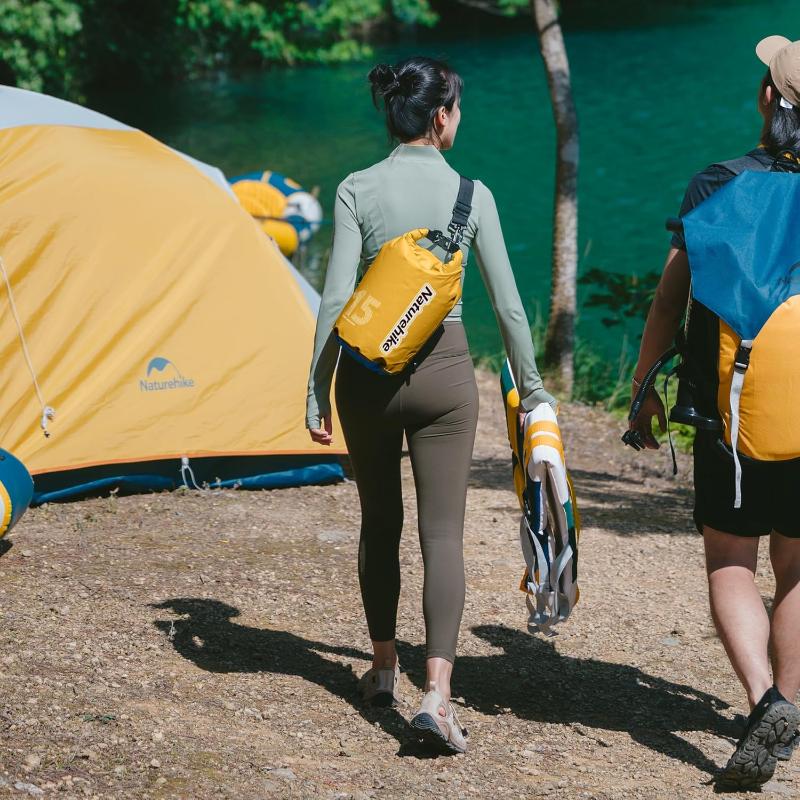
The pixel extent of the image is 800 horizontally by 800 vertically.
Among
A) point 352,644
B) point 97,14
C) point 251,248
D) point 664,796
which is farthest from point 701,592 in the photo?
point 97,14

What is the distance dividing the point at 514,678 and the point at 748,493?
123 centimetres

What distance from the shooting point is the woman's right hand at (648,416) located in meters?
3.11

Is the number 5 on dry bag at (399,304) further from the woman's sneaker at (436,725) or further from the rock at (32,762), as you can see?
the rock at (32,762)

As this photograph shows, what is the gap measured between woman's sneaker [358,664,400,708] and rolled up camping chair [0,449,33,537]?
1708 millimetres

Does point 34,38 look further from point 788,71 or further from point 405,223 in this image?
point 788,71

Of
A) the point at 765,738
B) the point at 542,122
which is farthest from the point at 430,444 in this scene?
the point at 542,122

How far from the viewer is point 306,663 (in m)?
3.73

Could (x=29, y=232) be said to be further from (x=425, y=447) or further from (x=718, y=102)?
(x=718, y=102)

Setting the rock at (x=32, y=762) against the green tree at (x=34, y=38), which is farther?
the green tree at (x=34, y=38)

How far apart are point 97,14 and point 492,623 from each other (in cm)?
2256

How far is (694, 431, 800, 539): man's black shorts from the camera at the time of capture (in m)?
2.86

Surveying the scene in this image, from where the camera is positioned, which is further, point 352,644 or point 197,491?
point 197,491

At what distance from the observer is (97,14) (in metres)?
24.1

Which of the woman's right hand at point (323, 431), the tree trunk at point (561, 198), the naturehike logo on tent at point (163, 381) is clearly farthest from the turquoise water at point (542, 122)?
the woman's right hand at point (323, 431)
